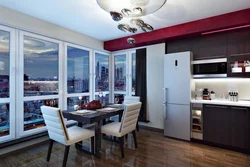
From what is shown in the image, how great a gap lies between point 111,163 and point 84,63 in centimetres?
291

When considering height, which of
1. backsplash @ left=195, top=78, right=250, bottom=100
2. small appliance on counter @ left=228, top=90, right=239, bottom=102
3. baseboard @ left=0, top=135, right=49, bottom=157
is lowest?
baseboard @ left=0, top=135, right=49, bottom=157

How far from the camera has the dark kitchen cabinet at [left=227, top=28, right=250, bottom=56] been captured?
3.02 m

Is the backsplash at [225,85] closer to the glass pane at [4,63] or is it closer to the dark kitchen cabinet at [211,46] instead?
the dark kitchen cabinet at [211,46]

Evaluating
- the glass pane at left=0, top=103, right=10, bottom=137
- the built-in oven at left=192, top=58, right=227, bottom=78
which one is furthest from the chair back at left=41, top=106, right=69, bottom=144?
the built-in oven at left=192, top=58, right=227, bottom=78

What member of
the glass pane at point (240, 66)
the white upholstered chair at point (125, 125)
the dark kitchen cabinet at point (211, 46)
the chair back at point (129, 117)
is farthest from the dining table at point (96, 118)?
the glass pane at point (240, 66)

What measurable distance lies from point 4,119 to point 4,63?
3.46ft

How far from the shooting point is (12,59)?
284 cm

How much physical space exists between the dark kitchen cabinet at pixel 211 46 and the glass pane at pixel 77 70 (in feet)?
9.89

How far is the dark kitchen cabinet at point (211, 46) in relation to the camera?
3.27m

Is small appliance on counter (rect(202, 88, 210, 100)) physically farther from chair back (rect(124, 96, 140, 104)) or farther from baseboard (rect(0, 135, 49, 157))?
baseboard (rect(0, 135, 49, 157))

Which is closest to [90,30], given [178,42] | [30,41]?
[30,41]

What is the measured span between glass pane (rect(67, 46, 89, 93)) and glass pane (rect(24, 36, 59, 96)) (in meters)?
0.41

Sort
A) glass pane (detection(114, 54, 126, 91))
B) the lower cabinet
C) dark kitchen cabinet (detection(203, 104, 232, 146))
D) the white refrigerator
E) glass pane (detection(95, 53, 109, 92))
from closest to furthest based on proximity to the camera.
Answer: the lower cabinet < dark kitchen cabinet (detection(203, 104, 232, 146)) < the white refrigerator < glass pane (detection(95, 53, 109, 92)) < glass pane (detection(114, 54, 126, 91))

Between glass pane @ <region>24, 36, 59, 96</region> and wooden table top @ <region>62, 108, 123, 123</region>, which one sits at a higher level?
glass pane @ <region>24, 36, 59, 96</region>
